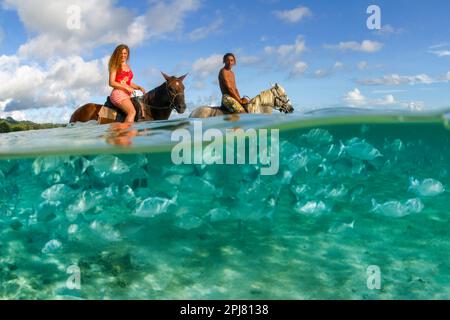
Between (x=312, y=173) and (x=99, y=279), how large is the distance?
506cm

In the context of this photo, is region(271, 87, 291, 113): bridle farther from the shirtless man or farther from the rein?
the rein

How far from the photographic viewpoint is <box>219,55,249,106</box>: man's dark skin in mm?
11094

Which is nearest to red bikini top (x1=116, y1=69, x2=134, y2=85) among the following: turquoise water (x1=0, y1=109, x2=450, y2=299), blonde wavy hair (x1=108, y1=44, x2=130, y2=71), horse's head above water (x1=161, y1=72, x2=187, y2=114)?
blonde wavy hair (x1=108, y1=44, x2=130, y2=71)

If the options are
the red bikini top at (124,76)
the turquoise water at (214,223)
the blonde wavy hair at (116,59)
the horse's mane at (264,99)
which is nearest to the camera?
the turquoise water at (214,223)

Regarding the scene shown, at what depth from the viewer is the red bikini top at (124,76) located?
33.3 feet

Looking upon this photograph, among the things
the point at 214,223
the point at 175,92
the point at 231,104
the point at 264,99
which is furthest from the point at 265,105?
the point at 214,223

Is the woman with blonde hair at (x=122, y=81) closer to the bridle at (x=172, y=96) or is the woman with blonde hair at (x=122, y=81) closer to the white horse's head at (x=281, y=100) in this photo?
the bridle at (x=172, y=96)

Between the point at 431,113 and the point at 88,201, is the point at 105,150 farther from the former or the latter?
the point at 431,113

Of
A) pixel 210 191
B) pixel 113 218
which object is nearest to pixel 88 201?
pixel 113 218

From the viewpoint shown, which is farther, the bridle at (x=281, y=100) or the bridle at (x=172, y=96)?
the bridle at (x=281, y=100)

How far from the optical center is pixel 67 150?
9.50 meters

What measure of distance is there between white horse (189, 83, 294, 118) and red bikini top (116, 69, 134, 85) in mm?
2021

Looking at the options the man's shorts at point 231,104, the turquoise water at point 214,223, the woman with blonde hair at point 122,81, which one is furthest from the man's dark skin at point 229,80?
the woman with blonde hair at point 122,81

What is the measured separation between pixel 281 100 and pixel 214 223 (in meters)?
5.41
